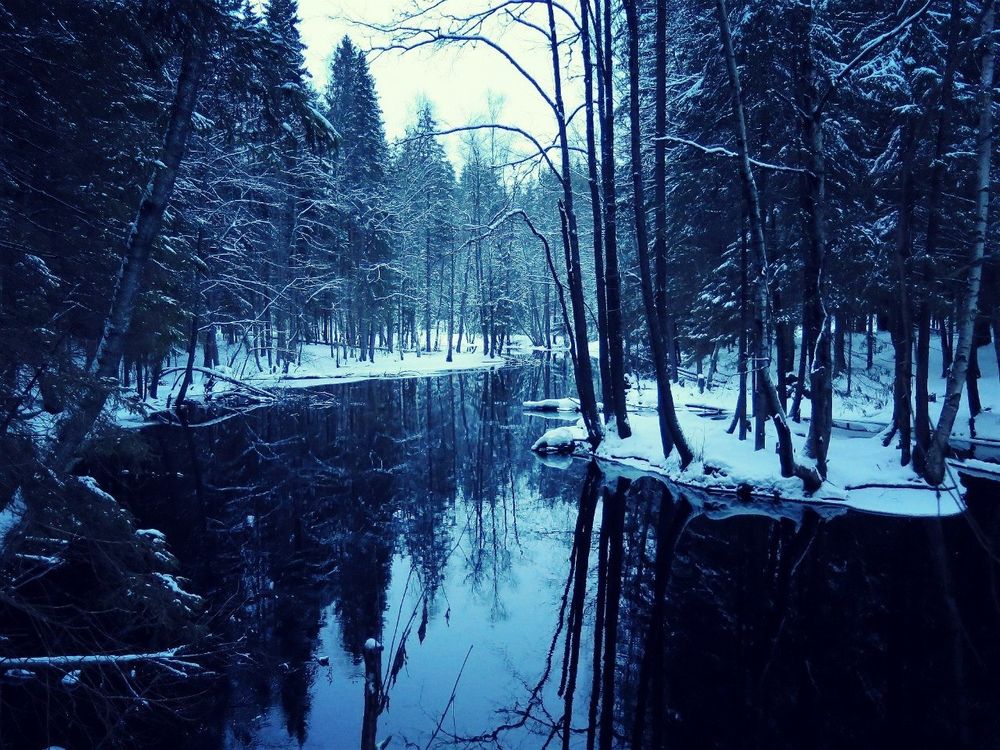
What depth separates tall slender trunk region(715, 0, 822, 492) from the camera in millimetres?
10656

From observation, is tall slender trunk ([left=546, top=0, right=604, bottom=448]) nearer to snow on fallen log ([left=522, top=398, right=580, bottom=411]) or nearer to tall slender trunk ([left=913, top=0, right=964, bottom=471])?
tall slender trunk ([left=913, top=0, right=964, bottom=471])

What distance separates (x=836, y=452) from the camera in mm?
15023

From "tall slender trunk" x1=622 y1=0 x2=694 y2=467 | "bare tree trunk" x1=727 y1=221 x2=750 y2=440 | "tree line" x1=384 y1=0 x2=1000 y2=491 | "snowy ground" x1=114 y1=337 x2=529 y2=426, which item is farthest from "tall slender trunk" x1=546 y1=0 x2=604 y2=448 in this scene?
"snowy ground" x1=114 y1=337 x2=529 y2=426

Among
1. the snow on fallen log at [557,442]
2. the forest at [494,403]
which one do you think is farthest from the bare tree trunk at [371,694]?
the snow on fallen log at [557,442]

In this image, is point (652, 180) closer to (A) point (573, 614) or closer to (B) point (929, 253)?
(B) point (929, 253)

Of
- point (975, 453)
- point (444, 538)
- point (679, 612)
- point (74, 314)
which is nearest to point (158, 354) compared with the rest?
point (74, 314)

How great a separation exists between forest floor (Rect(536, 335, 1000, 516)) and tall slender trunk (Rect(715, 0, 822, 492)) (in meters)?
0.39

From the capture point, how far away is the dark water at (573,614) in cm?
579

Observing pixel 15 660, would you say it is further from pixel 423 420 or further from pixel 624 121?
pixel 624 121

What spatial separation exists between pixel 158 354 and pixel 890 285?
19.9m

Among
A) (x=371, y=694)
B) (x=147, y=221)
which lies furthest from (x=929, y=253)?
(x=147, y=221)

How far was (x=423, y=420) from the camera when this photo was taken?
23.5 metres

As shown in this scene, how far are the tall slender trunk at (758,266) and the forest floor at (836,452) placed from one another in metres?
0.39

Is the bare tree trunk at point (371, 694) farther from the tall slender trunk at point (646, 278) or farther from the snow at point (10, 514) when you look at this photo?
the tall slender trunk at point (646, 278)
